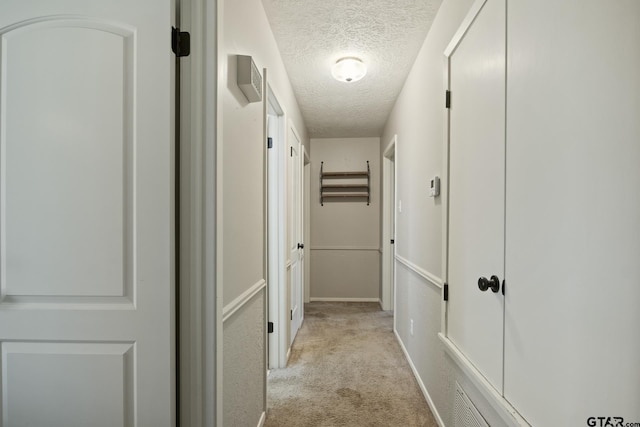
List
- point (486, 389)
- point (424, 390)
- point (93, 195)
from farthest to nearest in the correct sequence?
point (424, 390) → point (486, 389) → point (93, 195)

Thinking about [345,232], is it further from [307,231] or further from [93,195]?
[93,195]

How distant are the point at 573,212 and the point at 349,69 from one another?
2100 millimetres

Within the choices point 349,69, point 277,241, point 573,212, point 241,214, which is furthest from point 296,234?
point 573,212

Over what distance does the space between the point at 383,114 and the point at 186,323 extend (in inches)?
136

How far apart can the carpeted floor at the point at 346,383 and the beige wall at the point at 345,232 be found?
4.05 ft

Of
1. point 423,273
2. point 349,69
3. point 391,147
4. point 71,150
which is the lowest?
point 423,273

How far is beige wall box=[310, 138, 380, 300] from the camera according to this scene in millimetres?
4898

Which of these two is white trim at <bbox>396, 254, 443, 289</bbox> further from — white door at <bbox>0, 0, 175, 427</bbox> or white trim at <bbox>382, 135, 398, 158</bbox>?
white door at <bbox>0, 0, 175, 427</bbox>

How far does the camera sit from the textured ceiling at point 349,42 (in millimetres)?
1908

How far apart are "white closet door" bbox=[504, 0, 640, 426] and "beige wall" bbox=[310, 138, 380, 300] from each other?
3801 millimetres

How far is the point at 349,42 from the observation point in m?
2.29

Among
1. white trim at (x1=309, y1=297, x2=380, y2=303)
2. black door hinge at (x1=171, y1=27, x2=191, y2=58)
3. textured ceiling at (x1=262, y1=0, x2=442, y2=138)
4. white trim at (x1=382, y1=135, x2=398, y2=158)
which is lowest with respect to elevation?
white trim at (x1=309, y1=297, x2=380, y2=303)

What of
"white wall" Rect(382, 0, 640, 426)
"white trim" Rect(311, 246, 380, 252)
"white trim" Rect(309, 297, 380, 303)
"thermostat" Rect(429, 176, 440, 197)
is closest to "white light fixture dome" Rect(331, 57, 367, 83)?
"thermostat" Rect(429, 176, 440, 197)

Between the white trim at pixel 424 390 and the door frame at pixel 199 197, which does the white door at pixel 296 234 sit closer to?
the white trim at pixel 424 390
